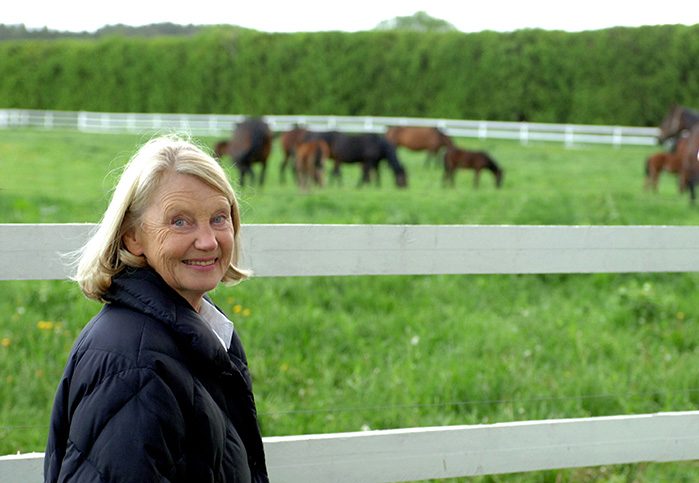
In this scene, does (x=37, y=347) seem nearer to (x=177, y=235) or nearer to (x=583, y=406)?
(x=583, y=406)

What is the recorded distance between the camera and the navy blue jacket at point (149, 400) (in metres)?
1.62

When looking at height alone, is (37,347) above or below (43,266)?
below

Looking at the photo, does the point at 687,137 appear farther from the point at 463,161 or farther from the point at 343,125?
the point at 343,125

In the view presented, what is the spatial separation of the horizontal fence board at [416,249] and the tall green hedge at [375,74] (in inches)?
1145

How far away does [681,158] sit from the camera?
15.5m

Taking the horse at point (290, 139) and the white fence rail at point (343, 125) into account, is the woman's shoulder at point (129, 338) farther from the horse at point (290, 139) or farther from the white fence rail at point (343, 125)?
the white fence rail at point (343, 125)

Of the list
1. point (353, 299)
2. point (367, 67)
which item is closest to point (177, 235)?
point (353, 299)

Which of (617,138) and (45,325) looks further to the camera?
(617,138)

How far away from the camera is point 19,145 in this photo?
22.6 meters

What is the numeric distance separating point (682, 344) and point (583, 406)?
143cm

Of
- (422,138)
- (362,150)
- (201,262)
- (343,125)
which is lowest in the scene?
(343,125)

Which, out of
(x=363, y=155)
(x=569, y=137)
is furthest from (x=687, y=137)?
(x=569, y=137)

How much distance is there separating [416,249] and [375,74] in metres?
32.3

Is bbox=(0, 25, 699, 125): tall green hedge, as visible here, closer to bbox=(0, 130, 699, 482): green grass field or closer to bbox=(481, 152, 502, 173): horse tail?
bbox=(481, 152, 502, 173): horse tail
